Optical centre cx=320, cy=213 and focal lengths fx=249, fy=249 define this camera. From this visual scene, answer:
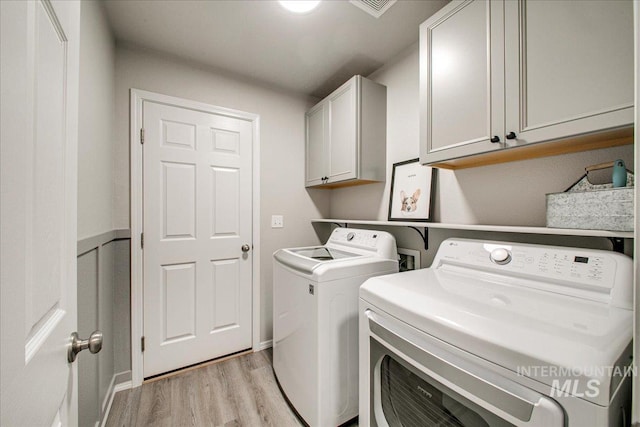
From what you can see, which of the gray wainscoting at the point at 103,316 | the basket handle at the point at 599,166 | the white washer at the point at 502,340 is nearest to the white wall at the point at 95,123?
the gray wainscoting at the point at 103,316

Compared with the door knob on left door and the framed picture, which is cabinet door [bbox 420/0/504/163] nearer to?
the framed picture

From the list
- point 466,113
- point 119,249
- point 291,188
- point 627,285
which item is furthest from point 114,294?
point 627,285

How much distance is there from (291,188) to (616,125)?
2.08m

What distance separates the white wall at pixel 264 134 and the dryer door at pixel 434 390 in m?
1.49

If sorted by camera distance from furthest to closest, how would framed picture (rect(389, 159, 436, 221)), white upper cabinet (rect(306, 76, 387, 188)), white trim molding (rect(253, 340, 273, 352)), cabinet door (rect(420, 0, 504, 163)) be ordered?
white trim molding (rect(253, 340, 273, 352)) → white upper cabinet (rect(306, 76, 387, 188)) → framed picture (rect(389, 159, 436, 221)) → cabinet door (rect(420, 0, 504, 163))

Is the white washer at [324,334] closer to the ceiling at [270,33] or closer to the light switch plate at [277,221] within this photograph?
the light switch plate at [277,221]

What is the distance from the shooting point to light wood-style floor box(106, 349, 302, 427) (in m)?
1.49

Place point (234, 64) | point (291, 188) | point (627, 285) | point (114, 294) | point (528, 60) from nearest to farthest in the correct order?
1. point (627, 285)
2. point (528, 60)
3. point (114, 294)
4. point (234, 64)
5. point (291, 188)

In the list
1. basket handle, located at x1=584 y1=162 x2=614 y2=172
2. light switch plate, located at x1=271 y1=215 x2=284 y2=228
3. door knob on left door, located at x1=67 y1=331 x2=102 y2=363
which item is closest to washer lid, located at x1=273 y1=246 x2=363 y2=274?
light switch plate, located at x1=271 y1=215 x2=284 y2=228

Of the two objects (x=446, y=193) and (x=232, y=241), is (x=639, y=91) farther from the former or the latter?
(x=232, y=241)

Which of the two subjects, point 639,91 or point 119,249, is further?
point 119,249

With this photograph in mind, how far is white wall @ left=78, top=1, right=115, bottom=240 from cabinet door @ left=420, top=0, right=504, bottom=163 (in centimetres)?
166

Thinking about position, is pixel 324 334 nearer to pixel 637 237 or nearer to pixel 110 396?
pixel 637 237

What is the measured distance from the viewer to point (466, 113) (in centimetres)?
119
